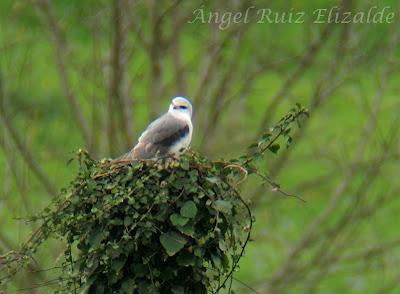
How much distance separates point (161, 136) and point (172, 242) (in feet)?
7.31

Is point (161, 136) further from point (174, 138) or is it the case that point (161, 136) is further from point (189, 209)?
point (189, 209)

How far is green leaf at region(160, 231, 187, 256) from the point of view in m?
4.70

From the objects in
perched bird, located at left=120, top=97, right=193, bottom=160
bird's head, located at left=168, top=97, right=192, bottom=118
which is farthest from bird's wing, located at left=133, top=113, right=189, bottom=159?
bird's head, located at left=168, top=97, right=192, bottom=118

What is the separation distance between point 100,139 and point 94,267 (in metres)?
5.02

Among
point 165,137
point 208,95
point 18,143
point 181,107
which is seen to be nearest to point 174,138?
point 165,137

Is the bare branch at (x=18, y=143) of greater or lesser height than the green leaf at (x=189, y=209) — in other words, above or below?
above

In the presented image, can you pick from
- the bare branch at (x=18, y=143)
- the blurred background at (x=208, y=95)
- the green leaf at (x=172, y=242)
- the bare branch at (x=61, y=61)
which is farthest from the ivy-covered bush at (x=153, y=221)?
the bare branch at (x=61, y=61)

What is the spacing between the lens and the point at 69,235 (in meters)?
5.07

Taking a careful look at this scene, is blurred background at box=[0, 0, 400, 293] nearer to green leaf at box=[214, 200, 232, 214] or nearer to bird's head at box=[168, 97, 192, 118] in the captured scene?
bird's head at box=[168, 97, 192, 118]

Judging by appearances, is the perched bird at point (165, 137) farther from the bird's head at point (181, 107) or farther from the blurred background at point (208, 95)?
the blurred background at point (208, 95)

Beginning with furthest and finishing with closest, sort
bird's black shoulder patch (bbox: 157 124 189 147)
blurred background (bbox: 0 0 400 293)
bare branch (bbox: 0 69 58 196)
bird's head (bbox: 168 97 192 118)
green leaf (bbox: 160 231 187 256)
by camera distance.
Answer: blurred background (bbox: 0 0 400 293), bare branch (bbox: 0 69 58 196), bird's head (bbox: 168 97 192 118), bird's black shoulder patch (bbox: 157 124 189 147), green leaf (bbox: 160 231 187 256)

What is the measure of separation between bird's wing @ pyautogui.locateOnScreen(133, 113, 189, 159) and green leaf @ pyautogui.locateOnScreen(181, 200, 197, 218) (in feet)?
5.99

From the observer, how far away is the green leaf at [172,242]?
4699 millimetres

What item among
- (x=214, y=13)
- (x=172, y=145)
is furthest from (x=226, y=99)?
(x=172, y=145)
